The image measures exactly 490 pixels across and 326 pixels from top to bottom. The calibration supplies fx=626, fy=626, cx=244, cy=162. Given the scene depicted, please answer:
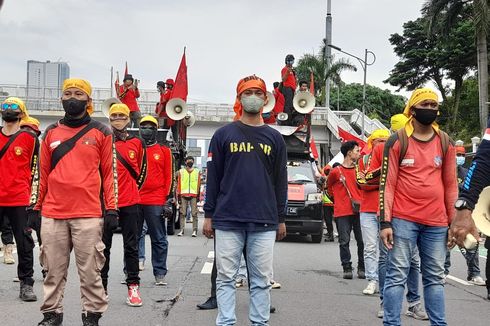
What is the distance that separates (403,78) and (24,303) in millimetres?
47597

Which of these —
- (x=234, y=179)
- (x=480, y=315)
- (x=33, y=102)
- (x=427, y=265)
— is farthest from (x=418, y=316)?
(x=33, y=102)

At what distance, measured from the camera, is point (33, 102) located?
4053 centimetres

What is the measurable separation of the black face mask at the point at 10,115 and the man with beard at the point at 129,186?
1.05 m

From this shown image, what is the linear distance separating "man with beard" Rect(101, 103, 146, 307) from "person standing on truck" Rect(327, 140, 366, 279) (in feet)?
11.4

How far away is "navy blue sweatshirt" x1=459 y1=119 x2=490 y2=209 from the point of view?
384 centimetres

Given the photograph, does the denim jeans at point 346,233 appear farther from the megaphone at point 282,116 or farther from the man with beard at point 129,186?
the megaphone at point 282,116

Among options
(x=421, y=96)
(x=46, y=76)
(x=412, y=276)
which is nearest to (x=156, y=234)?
(x=412, y=276)

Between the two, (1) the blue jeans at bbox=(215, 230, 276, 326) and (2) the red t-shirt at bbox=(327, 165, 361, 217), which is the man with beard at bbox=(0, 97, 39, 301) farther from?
(2) the red t-shirt at bbox=(327, 165, 361, 217)

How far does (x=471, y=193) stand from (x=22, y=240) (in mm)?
4769

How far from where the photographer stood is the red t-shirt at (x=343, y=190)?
9.20 meters

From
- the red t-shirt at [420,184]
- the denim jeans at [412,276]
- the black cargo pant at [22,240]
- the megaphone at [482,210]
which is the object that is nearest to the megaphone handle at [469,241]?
the megaphone at [482,210]

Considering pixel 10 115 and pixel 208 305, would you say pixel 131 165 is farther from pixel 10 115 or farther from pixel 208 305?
pixel 208 305

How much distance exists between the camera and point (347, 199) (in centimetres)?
934

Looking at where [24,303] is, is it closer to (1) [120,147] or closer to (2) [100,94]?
(1) [120,147]
